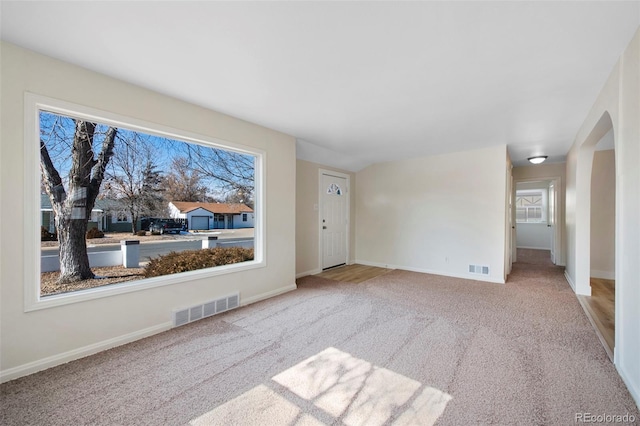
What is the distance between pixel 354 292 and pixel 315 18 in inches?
135

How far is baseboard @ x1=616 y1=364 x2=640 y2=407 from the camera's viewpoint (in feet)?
5.32

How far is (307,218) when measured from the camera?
5082 mm

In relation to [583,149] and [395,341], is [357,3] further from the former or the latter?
[583,149]

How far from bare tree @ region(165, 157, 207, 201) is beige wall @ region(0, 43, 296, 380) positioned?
16.5 inches

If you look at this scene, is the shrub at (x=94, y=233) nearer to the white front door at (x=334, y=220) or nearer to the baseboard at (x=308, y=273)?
the baseboard at (x=308, y=273)

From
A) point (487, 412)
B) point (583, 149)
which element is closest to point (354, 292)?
point (487, 412)

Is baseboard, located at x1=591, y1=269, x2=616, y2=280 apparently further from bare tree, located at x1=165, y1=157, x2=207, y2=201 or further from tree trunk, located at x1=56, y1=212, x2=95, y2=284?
tree trunk, located at x1=56, y1=212, x2=95, y2=284

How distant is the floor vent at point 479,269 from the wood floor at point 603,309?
1.20 meters

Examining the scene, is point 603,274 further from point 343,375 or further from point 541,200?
point 343,375

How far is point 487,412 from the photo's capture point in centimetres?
157

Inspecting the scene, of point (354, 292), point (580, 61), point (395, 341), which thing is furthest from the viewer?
point (354, 292)

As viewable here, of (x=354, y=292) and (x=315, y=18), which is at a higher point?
(x=315, y=18)

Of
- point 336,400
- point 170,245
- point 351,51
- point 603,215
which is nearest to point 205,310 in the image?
point 170,245

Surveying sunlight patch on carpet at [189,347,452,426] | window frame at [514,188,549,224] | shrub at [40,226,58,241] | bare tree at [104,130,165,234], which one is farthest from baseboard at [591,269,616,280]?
shrub at [40,226,58,241]
